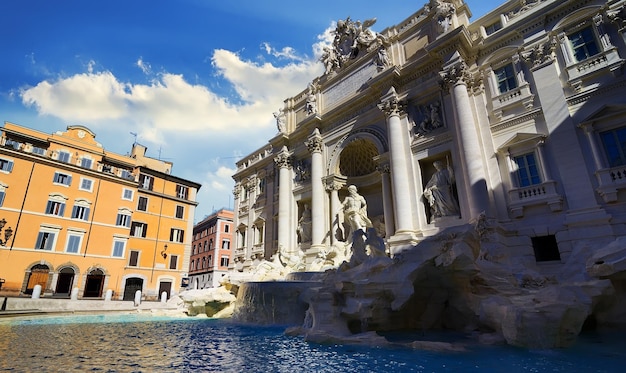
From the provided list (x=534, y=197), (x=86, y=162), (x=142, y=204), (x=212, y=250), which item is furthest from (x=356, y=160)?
(x=212, y=250)

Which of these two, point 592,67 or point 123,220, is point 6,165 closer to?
point 123,220

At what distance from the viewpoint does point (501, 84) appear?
13469mm

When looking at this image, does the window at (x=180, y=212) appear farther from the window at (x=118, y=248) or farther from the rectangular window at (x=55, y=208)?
the rectangular window at (x=55, y=208)

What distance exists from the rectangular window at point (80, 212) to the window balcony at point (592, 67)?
30907 millimetres

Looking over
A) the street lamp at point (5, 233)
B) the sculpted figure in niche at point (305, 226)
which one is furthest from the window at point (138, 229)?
the sculpted figure in niche at point (305, 226)

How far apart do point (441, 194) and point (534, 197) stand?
3.33 meters

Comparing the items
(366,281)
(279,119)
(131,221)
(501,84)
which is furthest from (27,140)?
(501,84)

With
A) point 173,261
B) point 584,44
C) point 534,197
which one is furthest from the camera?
point 173,261

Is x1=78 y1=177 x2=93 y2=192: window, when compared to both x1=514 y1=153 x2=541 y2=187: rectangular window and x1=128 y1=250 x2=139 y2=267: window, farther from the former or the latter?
x1=514 y1=153 x2=541 y2=187: rectangular window

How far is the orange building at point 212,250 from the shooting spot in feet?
135

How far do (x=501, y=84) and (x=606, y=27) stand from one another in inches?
139

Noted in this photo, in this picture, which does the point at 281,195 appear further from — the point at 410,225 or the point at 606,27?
the point at 606,27

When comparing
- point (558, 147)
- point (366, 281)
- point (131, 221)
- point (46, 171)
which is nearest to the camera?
point (366, 281)

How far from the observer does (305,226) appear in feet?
65.5
